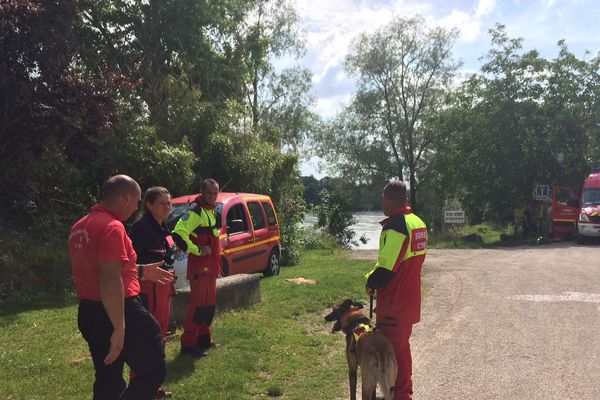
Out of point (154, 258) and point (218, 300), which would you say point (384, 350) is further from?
point (218, 300)

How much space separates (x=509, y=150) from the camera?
2556 centimetres

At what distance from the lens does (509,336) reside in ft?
21.8

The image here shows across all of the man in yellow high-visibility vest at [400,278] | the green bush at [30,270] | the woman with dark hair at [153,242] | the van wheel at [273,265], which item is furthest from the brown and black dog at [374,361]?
the van wheel at [273,265]

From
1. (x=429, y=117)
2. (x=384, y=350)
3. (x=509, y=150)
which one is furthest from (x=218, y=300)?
(x=429, y=117)

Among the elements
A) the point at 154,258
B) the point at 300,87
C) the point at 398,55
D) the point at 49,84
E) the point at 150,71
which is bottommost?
the point at 154,258

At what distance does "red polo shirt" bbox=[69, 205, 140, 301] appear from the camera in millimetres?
3082

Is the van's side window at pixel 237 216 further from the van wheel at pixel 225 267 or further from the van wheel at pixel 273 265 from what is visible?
the van wheel at pixel 273 265

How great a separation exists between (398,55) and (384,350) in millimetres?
34918

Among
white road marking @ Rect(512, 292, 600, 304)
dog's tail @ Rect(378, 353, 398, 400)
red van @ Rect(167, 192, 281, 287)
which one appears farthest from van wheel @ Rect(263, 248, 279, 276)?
dog's tail @ Rect(378, 353, 398, 400)

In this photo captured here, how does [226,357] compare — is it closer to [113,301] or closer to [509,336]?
[113,301]

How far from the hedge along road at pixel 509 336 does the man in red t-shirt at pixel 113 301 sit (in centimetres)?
261

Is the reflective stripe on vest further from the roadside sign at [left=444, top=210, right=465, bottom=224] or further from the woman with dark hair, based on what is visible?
the roadside sign at [left=444, top=210, right=465, bottom=224]

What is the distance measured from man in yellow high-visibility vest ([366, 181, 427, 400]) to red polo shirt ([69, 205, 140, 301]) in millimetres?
1830

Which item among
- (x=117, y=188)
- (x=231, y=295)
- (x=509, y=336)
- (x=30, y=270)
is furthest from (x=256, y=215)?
(x=117, y=188)
